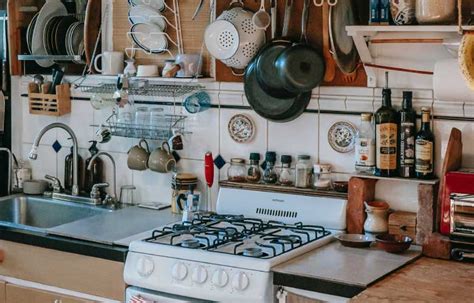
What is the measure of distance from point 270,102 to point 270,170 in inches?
10.5

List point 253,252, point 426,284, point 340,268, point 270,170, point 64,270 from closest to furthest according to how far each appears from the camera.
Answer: point 426,284 → point 340,268 → point 253,252 → point 64,270 → point 270,170

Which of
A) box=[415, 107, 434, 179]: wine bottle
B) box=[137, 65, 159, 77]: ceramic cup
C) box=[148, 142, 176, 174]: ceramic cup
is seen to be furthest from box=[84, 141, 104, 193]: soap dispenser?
box=[415, 107, 434, 179]: wine bottle

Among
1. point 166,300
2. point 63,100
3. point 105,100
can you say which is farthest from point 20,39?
point 166,300

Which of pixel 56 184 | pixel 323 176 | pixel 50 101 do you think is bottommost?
pixel 56 184

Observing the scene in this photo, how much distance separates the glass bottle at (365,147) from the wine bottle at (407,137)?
117 millimetres

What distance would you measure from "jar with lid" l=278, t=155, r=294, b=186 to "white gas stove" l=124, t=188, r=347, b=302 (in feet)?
0.21

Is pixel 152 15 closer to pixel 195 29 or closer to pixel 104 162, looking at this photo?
pixel 195 29

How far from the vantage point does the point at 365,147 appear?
2.93 m

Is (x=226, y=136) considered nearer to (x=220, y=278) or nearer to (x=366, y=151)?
(x=366, y=151)

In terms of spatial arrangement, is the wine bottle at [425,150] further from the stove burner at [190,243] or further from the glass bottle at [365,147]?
the stove burner at [190,243]

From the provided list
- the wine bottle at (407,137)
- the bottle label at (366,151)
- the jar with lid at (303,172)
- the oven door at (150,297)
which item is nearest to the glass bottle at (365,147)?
the bottle label at (366,151)

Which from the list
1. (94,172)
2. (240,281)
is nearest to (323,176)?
(240,281)

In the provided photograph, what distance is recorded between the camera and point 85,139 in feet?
12.4

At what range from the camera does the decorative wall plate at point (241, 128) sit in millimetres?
3275
